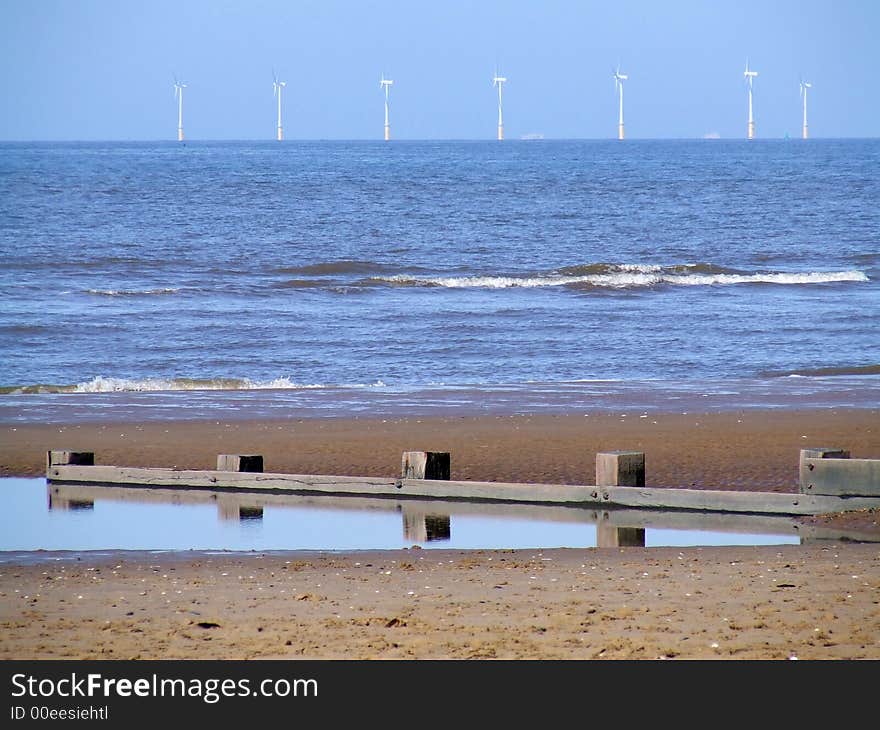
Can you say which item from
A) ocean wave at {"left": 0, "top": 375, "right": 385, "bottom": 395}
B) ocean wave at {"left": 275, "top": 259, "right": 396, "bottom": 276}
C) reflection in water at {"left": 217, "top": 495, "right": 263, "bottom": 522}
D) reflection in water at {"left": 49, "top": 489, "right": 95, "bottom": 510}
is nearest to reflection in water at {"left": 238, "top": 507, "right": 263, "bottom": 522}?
reflection in water at {"left": 217, "top": 495, "right": 263, "bottom": 522}

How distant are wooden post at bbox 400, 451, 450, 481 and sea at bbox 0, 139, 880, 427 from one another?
5453 millimetres

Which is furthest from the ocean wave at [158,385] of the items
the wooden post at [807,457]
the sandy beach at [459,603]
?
the wooden post at [807,457]

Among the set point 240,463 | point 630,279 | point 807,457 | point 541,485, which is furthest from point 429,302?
point 807,457

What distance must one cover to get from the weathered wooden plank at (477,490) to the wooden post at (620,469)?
0.29 ft

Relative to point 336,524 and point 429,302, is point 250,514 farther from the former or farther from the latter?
point 429,302

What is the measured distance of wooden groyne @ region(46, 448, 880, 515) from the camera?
991cm

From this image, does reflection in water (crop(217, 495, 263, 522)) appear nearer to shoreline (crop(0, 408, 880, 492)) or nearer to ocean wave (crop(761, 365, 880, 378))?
shoreline (crop(0, 408, 880, 492))

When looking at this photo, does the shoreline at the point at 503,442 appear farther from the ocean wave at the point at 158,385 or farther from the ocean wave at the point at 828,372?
the ocean wave at the point at 828,372

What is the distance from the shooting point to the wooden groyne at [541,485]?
32.5 feet

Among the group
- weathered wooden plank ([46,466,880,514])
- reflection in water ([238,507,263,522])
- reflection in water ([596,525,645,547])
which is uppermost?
weathered wooden plank ([46,466,880,514])

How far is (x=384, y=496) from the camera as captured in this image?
1112 centimetres
